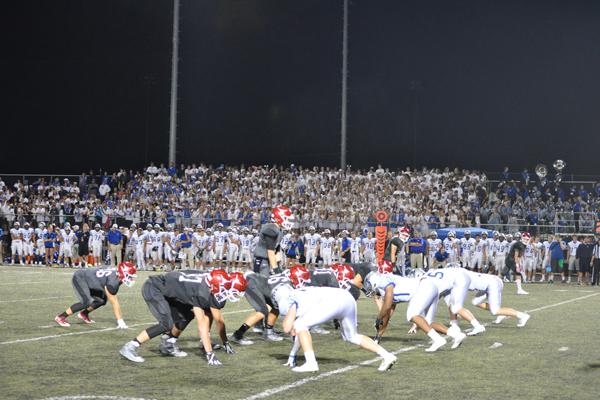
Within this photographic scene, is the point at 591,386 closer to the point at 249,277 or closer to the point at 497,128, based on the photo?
the point at 249,277

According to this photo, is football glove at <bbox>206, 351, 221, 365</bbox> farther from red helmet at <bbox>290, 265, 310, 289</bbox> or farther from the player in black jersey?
red helmet at <bbox>290, 265, 310, 289</bbox>

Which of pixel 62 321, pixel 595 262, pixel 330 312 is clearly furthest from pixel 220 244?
pixel 330 312

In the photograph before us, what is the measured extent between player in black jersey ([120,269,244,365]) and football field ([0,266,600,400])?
21 centimetres

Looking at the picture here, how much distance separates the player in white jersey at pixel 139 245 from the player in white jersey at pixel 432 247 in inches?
408

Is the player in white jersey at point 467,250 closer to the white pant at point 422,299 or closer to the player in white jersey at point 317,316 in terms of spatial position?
the white pant at point 422,299

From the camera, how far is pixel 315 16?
137ft

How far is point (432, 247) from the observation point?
89.7ft

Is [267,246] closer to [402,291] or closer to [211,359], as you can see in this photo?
[402,291]

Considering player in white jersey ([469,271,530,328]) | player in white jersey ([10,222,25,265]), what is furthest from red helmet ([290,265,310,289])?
player in white jersey ([10,222,25,265])

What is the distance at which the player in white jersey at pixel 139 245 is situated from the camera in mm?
29391

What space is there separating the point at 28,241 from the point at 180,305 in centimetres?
2385

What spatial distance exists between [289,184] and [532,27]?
15244 millimetres

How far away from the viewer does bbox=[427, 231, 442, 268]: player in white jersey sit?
1073 inches

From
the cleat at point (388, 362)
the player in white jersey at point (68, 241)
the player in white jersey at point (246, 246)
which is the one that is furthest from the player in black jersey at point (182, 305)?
the player in white jersey at point (68, 241)
